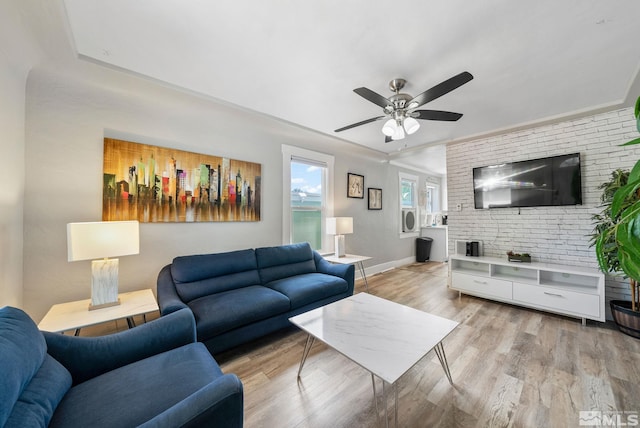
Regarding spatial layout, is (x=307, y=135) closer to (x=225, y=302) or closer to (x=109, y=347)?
(x=225, y=302)

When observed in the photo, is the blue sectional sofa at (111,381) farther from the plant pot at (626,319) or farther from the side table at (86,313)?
the plant pot at (626,319)

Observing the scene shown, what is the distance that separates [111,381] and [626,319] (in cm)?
420

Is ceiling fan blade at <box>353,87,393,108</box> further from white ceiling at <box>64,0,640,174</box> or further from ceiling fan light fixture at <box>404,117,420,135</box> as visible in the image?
white ceiling at <box>64,0,640,174</box>

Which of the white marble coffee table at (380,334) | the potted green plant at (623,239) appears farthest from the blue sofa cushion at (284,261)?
the potted green plant at (623,239)

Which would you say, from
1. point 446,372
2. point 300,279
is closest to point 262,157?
point 300,279

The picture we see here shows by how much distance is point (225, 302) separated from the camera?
2.04 meters

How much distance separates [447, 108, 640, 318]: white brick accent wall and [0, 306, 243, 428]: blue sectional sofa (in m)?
3.99

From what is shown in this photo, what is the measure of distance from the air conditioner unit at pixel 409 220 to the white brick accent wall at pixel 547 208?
1586 mm

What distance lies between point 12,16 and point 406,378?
352cm

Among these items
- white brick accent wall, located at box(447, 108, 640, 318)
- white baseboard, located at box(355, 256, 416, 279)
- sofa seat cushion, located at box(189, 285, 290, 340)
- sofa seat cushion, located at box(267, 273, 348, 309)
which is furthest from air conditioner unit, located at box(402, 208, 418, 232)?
sofa seat cushion, located at box(189, 285, 290, 340)

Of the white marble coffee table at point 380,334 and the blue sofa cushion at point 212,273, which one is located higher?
the blue sofa cushion at point 212,273

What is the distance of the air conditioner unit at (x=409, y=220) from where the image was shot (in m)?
5.56

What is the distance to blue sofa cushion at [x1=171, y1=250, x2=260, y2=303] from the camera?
2.19 metres

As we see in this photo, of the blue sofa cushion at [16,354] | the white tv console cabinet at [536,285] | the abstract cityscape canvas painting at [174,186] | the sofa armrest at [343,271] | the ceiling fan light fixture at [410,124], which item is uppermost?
the ceiling fan light fixture at [410,124]
